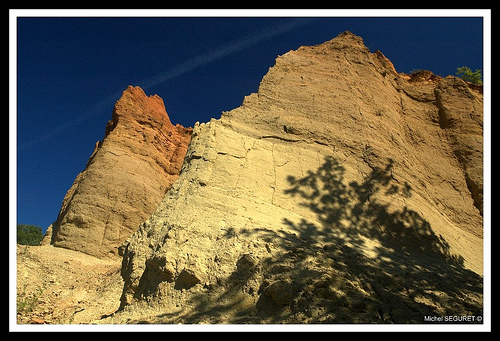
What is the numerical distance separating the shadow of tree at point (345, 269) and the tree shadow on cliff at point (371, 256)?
15mm

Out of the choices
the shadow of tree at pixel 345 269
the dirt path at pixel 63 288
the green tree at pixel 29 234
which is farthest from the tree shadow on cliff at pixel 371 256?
the green tree at pixel 29 234

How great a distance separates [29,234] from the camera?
27.2 m

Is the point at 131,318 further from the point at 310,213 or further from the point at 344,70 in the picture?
the point at 344,70

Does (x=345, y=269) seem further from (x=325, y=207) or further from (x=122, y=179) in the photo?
(x=122, y=179)

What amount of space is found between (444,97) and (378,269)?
915 centimetres

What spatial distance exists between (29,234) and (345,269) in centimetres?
2742

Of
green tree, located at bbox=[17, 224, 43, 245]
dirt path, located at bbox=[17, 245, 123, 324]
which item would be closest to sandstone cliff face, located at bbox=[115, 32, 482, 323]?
dirt path, located at bbox=[17, 245, 123, 324]

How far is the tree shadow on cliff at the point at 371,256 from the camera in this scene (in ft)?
15.8

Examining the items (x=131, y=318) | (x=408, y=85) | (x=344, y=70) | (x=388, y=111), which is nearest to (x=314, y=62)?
(x=344, y=70)

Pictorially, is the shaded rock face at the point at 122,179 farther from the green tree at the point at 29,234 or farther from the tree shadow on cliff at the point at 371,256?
the tree shadow on cliff at the point at 371,256

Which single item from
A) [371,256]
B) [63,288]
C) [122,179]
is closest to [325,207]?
[371,256]

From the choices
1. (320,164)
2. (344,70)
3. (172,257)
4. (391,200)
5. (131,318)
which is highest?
(344,70)

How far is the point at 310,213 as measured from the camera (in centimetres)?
747

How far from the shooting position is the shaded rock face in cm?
1675
